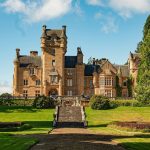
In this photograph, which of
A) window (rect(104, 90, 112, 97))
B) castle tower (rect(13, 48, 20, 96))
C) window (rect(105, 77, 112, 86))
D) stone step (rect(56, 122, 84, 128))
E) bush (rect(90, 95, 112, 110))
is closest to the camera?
stone step (rect(56, 122, 84, 128))

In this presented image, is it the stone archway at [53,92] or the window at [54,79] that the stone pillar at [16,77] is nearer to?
the stone archway at [53,92]

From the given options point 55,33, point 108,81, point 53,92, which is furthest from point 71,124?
point 55,33

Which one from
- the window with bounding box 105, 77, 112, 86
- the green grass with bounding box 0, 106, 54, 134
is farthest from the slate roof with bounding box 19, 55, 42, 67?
the green grass with bounding box 0, 106, 54, 134

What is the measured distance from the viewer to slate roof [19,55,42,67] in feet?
333

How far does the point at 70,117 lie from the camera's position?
6550 cm

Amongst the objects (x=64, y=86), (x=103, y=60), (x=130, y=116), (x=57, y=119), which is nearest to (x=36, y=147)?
(x=57, y=119)

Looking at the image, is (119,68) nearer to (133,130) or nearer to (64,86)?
(64,86)

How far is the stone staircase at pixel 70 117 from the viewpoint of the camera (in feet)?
190

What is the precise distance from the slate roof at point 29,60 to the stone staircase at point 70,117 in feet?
98.4

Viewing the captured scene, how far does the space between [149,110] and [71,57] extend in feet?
116

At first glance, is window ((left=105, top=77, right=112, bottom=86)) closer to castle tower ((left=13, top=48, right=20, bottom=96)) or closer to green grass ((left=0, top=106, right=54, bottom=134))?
castle tower ((left=13, top=48, right=20, bottom=96))

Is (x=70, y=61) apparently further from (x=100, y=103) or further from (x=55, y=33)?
(x=100, y=103)

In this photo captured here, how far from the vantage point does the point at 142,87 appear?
68062 millimetres

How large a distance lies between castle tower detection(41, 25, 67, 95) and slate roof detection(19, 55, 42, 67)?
299 centimetres
